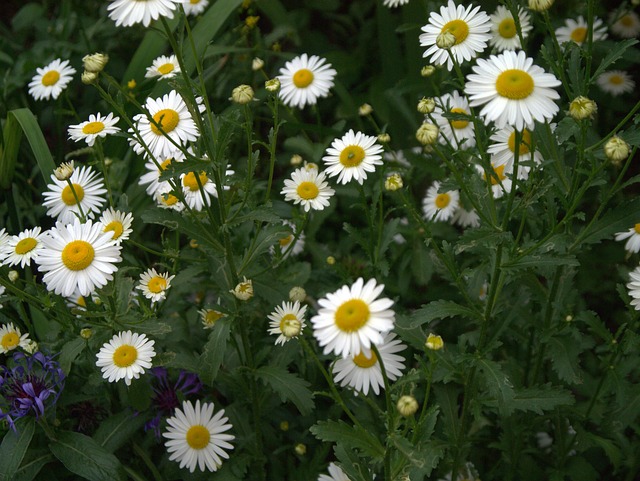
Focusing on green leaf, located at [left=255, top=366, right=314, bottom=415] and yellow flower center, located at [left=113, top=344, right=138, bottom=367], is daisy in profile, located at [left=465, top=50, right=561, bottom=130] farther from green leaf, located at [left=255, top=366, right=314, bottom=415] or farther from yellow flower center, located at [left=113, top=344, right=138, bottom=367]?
yellow flower center, located at [left=113, top=344, right=138, bottom=367]

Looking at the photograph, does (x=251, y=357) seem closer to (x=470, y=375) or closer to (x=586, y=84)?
(x=470, y=375)

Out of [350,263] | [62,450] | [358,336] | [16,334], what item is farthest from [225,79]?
[358,336]

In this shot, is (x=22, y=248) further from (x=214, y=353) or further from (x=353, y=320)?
(x=353, y=320)

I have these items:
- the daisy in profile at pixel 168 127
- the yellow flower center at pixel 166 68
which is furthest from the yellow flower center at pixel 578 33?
the daisy in profile at pixel 168 127

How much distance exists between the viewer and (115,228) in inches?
87.3

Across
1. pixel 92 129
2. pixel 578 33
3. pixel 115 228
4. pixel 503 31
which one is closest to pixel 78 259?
pixel 115 228

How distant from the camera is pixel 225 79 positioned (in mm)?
3488

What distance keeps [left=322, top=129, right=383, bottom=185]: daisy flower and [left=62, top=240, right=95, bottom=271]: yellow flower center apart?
755 millimetres

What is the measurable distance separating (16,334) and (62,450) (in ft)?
1.28

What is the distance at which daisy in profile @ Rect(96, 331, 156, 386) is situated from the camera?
2.04 m

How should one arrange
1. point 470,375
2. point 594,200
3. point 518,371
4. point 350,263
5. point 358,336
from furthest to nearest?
point 594,200, point 350,263, point 518,371, point 470,375, point 358,336

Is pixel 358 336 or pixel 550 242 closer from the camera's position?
pixel 358 336

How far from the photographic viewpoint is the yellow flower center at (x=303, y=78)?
2886mm

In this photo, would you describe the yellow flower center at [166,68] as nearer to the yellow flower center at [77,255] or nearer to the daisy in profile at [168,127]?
Result: the daisy in profile at [168,127]
